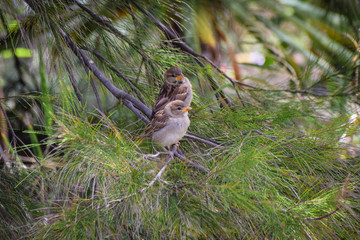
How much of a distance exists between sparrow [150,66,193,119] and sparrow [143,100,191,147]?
0.33ft

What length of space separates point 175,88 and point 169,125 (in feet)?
1.18

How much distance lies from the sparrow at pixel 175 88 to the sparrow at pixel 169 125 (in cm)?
10

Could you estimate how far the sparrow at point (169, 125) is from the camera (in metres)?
1.46

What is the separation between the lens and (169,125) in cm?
149

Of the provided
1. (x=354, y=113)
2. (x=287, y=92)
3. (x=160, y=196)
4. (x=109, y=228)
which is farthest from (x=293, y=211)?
(x=287, y=92)

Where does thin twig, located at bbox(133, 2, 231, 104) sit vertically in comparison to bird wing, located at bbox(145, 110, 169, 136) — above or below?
above

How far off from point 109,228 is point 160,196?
0.60 ft

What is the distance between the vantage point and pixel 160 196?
103 cm

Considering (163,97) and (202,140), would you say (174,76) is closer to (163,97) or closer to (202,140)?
(163,97)

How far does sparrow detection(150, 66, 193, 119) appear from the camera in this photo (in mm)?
1744

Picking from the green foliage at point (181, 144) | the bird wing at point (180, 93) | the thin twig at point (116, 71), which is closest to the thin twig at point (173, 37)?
the green foliage at point (181, 144)

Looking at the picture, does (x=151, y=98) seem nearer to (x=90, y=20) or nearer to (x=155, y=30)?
(x=155, y=30)

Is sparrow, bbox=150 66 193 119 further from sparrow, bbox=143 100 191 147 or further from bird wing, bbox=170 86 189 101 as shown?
sparrow, bbox=143 100 191 147

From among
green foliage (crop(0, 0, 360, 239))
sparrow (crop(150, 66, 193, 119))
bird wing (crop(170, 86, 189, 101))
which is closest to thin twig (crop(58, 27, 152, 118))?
green foliage (crop(0, 0, 360, 239))
